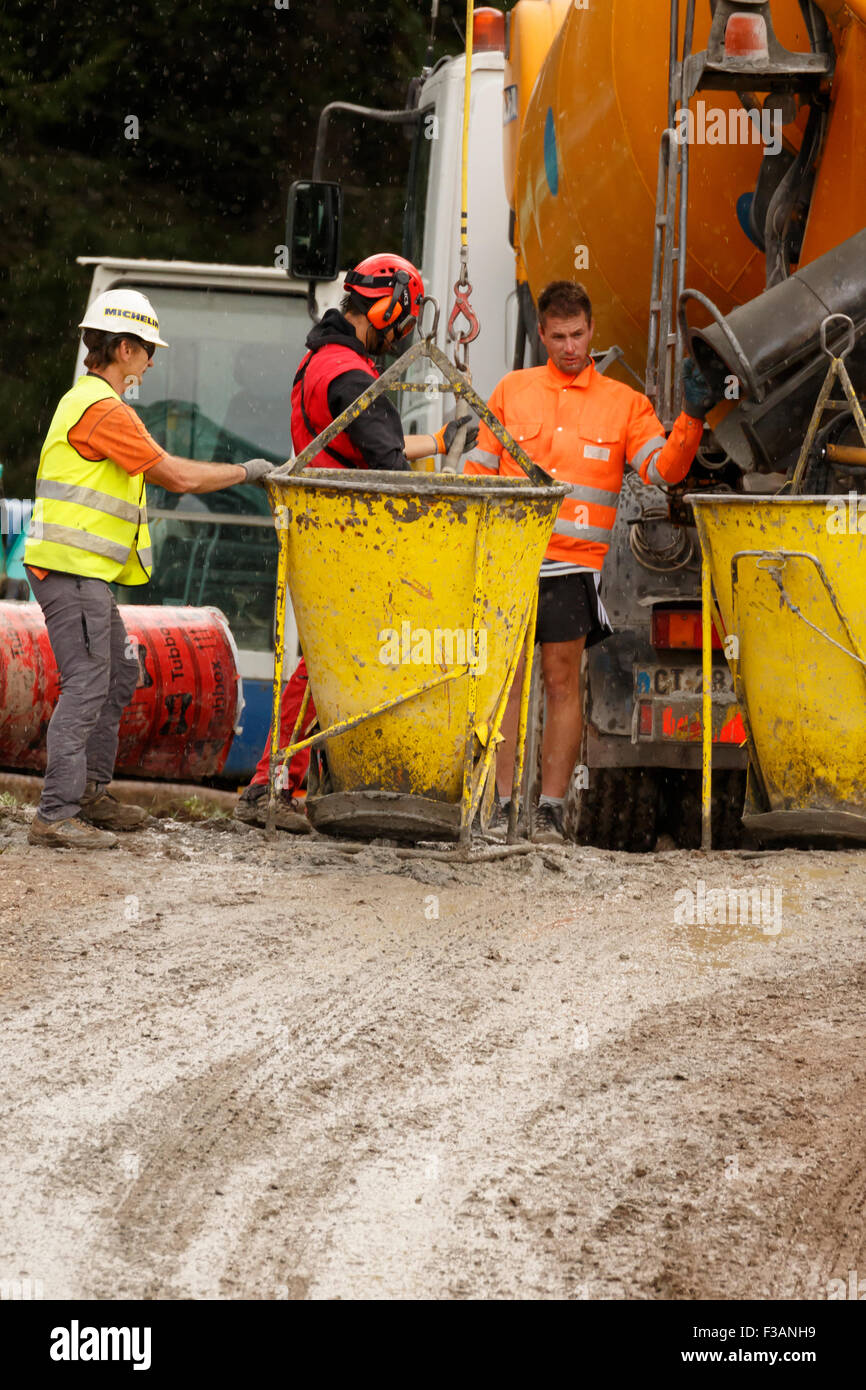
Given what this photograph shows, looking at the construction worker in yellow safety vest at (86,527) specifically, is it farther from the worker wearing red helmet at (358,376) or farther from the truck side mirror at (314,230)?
the truck side mirror at (314,230)

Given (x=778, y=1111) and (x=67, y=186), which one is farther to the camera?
(x=67, y=186)

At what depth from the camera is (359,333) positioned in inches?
221

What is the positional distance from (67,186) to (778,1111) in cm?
1121

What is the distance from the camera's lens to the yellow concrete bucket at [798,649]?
16.0 ft

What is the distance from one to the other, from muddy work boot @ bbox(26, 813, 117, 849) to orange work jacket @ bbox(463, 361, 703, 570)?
1.61 metres

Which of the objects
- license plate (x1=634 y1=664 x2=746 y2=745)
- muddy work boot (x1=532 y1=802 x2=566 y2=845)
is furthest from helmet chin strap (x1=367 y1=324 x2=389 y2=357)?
muddy work boot (x1=532 y1=802 x2=566 y2=845)

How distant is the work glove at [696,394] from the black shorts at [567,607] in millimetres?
747

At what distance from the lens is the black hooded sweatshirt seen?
535 centimetres

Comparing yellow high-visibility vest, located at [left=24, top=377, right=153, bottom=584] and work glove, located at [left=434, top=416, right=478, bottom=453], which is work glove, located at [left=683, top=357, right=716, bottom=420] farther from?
yellow high-visibility vest, located at [left=24, top=377, right=153, bottom=584]

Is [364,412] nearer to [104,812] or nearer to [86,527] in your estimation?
[86,527]

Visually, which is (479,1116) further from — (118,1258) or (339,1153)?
(118,1258)

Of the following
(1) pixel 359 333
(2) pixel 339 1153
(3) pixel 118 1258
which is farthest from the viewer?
(1) pixel 359 333

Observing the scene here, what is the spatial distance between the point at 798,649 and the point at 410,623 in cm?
106

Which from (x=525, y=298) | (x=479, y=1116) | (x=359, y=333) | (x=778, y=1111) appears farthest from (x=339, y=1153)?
(x=525, y=298)
